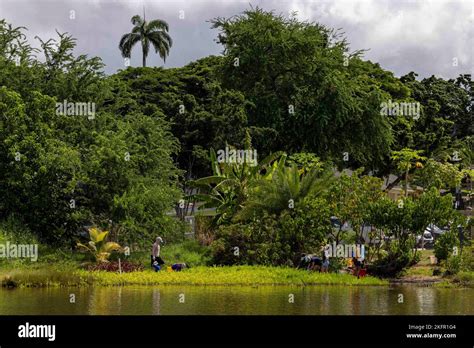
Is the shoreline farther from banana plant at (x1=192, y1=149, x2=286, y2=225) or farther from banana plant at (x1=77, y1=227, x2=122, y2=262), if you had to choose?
banana plant at (x1=192, y1=149, x2=286, y2=225)

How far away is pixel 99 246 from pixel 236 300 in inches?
379

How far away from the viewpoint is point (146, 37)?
246 feet

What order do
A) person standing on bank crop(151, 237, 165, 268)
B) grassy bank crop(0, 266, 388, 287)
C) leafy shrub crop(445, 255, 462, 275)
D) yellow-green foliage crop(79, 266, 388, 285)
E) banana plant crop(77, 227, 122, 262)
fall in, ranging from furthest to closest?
1. banana plant crop(77, 227, 122, 262)
2. person standing on bank crop(151, 237, 165, 268)
3. leafy shrub crop(445, 255, 462, 275)
4. yellow-green foliage crop(79, 266, 388, 285)
5. grassy bank crop(0, 266, 388, 287)

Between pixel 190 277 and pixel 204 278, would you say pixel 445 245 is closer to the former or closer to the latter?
pixel 204 278

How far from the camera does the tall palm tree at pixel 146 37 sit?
2921 inches

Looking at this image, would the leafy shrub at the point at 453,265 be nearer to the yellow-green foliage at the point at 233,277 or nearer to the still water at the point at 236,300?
the still water at the point at 236,300

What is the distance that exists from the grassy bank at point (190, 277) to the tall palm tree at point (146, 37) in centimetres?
4706

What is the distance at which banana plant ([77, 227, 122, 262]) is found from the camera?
31.3m

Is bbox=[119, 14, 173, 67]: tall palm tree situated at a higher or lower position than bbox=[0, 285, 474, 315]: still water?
higher

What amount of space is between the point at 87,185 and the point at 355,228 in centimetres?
1119

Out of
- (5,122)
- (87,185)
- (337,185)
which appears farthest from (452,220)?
(5,122)

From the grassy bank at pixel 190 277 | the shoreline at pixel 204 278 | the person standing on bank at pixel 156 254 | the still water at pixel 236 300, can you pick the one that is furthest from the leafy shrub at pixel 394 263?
the person standing on bank at pixel 156 254

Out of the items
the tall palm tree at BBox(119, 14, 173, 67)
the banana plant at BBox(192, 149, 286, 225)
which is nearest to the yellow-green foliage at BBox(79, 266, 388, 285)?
the banana plant at BBox(192, 149, 286, 225)

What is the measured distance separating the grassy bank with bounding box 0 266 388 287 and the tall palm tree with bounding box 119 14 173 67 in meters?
47.1
